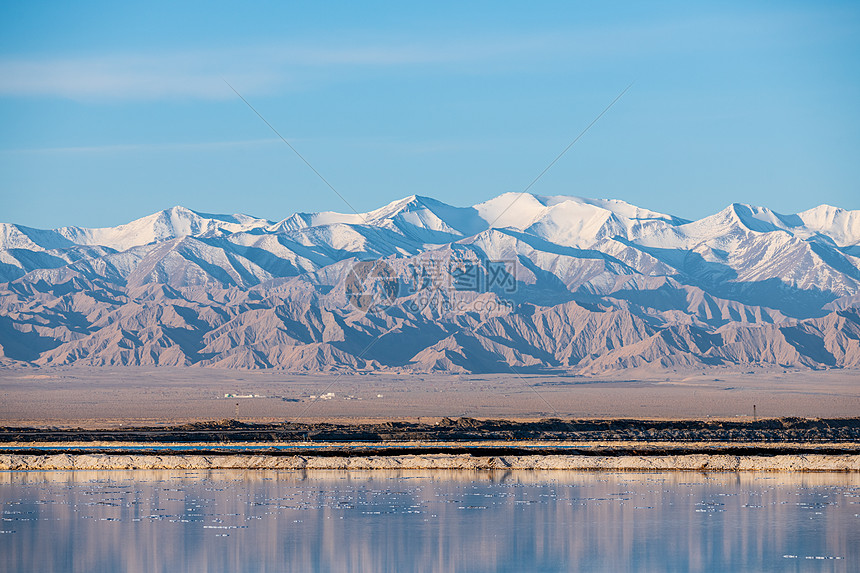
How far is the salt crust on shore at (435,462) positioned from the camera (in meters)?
41.4

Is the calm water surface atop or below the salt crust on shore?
below

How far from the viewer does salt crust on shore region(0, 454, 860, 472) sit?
4141 cm

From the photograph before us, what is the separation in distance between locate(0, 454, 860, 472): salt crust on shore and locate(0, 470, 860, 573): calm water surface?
7.26 ft

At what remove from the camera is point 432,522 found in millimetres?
29094

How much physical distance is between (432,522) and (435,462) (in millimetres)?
13826

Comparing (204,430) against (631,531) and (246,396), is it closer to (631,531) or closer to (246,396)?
(631,531)

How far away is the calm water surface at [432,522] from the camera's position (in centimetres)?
2433

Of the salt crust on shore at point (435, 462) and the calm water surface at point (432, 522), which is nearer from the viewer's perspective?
the calm water surface at point (432, 522)

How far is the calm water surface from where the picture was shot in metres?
24.3

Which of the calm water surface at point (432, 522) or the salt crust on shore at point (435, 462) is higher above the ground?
the salt crust on shore at point (435, 462)

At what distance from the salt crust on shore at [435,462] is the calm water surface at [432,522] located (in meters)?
2.21

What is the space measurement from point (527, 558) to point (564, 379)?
12949cm

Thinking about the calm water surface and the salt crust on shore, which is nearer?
the calm water surface

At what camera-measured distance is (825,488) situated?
35.0 meters
